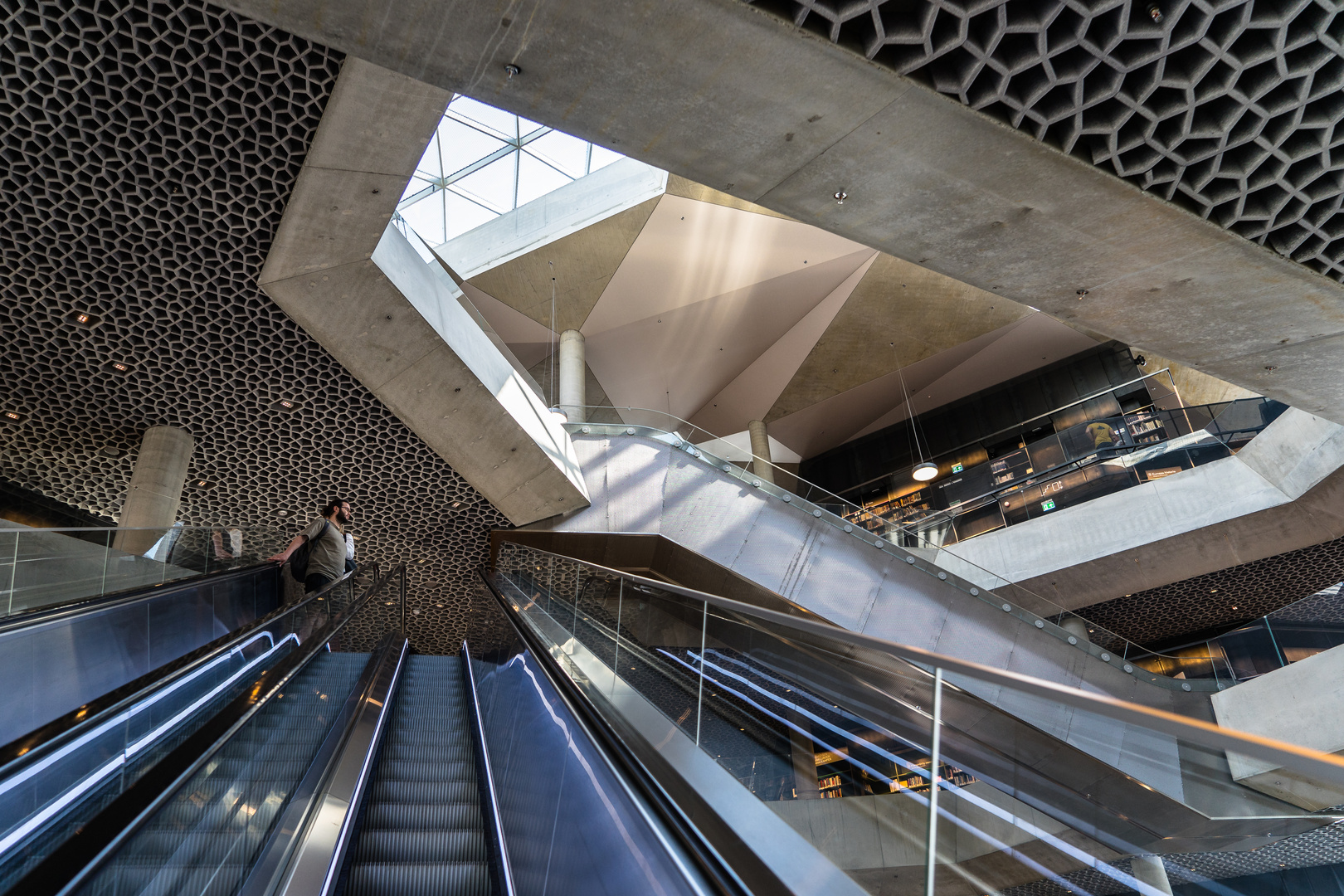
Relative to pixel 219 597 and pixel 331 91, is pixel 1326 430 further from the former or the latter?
pixel 219 597

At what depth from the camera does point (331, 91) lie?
251 inches

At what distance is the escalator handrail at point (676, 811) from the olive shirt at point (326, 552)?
4.37 m

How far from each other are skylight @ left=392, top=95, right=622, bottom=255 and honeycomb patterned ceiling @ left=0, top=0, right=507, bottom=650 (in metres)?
7.06

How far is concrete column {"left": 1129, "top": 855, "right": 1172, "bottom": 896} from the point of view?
113 centimetres

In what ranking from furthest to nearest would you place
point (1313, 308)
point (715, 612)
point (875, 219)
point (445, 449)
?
point (445, 449) → point (1313, 308) → point (875, 219) → point (715, 612)

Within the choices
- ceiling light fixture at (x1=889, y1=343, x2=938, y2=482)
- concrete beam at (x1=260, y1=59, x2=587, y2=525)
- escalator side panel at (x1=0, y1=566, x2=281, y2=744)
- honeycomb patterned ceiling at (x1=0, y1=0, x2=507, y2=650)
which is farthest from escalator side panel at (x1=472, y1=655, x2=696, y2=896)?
ceiling light fixture at (x1=889, y1=343, x2=938, y2=482)

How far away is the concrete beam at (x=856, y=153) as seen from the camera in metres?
3.93

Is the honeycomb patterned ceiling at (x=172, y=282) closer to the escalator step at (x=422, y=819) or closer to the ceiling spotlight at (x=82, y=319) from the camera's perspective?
the ceiling spotlight at (x=82, y=319)

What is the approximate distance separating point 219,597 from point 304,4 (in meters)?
4.84

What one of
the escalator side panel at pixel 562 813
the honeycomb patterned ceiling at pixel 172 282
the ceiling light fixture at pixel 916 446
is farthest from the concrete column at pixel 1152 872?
the ceiling light fixture at pixel 916 446

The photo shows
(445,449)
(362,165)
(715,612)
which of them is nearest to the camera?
(715,612)

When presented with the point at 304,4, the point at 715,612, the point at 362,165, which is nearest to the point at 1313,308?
the point at 715,612

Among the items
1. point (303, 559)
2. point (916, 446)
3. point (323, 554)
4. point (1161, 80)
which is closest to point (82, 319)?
point (303, 559)

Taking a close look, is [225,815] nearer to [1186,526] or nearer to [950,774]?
[950,774]
